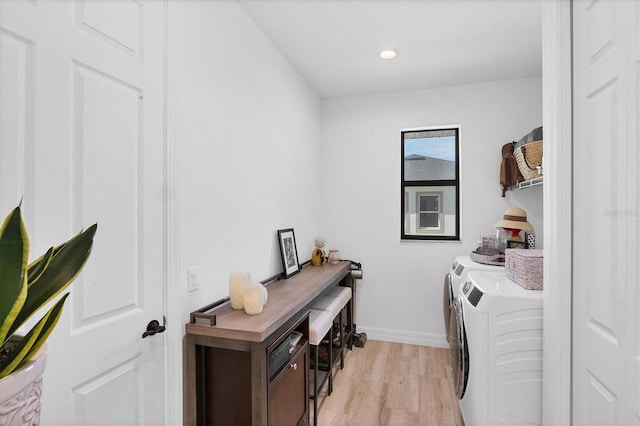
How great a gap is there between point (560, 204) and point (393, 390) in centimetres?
185

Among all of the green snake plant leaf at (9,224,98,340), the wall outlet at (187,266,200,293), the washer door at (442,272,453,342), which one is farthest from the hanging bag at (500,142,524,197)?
the green snake plant leaf at (9,224,98,340)

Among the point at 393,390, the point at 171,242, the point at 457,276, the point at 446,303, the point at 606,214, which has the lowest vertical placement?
the point at 393,390

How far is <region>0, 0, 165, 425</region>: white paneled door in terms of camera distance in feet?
2.92

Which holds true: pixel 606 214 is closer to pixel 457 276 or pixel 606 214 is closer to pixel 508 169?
pixel 457 276

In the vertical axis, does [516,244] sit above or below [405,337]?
above

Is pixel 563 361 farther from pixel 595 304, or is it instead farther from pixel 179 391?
pixel 179 391

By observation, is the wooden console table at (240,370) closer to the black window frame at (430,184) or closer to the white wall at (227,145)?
the white wall at (227,145)

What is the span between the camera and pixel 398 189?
336cm

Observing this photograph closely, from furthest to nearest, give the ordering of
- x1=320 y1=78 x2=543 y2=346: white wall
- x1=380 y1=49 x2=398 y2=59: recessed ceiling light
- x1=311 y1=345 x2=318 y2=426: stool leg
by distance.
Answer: x1=320 y1=78 x2=543 y2=346: white wall → x1=380 y1=49 x2=398 y2=59: recessed ceiling light → x1=311 y1=345 x2=318 y2=426: stool leg

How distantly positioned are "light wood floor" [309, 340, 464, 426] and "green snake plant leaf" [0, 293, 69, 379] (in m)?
1.91

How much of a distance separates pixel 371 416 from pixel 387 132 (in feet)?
8.65

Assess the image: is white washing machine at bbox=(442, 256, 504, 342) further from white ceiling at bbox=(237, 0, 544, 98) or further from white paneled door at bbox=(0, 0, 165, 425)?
white paneled door at bbox=(0, 0, 165, 425)

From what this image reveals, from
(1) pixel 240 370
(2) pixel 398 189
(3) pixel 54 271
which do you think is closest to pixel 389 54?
(2) pixel 398 189

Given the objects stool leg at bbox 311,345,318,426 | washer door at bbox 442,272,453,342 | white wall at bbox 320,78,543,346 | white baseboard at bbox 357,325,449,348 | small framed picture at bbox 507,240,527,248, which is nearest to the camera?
stool leg at bbox 311,345,318,426
